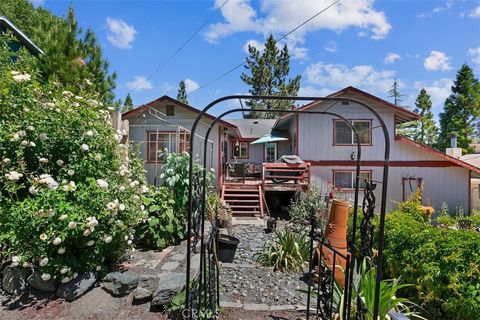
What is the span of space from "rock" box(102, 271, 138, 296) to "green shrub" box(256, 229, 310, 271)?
239 centimetres

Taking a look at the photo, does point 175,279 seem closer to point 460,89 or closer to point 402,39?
point 402,39

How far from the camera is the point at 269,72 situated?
88.4ft

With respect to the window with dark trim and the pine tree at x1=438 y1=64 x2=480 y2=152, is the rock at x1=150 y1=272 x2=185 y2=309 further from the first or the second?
the pine tree at x1=438 y1=64 x2=480 y2=152

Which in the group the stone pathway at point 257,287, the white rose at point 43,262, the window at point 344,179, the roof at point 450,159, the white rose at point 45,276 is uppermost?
the roof at point 450,159

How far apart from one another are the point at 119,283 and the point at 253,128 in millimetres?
15871

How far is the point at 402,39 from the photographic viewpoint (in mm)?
6547

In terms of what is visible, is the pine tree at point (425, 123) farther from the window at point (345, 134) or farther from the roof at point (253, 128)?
the window at point (345, 134)

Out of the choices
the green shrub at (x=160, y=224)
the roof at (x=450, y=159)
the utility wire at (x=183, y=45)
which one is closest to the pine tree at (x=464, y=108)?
the roof at (x=450, y=159)

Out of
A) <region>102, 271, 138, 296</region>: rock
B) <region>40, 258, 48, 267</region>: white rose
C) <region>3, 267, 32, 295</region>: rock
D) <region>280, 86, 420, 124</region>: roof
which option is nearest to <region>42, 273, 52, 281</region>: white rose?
<region>40, 258, 48, 267</region>: white rose

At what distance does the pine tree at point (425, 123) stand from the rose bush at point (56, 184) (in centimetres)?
3344

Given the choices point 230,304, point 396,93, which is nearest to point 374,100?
point 230,304

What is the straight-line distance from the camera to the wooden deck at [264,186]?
10.5m

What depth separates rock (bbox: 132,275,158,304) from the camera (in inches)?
143

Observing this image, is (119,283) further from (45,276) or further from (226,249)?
(226,249)
